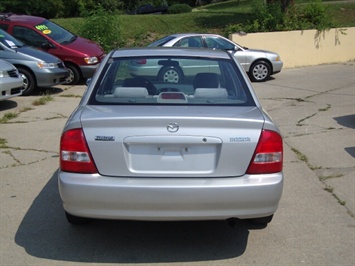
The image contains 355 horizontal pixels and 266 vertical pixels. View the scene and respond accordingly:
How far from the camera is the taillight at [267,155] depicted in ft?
14.2

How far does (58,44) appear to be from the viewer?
1498 cm

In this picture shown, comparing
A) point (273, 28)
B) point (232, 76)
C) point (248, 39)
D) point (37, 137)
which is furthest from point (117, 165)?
point (273, 28)

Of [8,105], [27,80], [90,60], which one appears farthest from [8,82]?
[90,60]

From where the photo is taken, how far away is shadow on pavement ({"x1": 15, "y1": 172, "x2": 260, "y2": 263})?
4.67m

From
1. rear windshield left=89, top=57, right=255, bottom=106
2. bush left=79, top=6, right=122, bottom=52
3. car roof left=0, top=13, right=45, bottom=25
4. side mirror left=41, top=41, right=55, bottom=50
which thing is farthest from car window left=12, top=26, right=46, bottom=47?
rear windshield left=89, top=57, right=255, bottom=106

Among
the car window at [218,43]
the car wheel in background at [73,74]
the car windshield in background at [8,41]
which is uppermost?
the car windshield in background at [8,41]

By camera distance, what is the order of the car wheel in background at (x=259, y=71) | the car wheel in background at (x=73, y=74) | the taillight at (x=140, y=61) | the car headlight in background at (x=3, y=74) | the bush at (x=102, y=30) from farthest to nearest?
the bush at (x=102, y=30) → the car wheel in background at (x=259, y=71) → the car wheel in background at (x=73, y=74) → the car headlight in background at (x=3, y=74) → the taillight at (x=140, y=61)

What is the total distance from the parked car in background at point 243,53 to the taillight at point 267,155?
11.4 meters

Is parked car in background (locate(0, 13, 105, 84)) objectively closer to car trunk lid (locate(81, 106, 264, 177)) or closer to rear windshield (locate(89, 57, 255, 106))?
rear windshield (locate(89, 57, 255, 106))

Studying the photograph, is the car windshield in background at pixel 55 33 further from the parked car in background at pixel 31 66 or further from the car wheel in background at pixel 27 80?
the car wheel in background at pixel 27 80

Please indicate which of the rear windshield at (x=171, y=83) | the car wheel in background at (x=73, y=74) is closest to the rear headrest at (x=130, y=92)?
the rear windshield at (x=171, y=83)

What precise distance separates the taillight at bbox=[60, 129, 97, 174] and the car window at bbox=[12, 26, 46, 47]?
448 inches

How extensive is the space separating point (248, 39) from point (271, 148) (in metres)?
15.2

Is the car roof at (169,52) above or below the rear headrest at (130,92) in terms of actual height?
above
